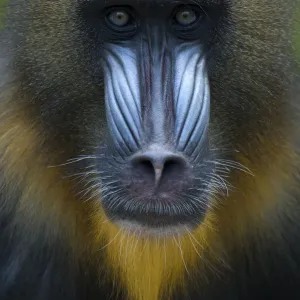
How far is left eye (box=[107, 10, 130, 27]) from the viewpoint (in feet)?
10.1

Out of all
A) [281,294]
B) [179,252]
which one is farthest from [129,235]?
[281,294]

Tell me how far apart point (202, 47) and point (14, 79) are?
80cm

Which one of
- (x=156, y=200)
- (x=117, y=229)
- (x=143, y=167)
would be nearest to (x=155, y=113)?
(x=143, y=167)

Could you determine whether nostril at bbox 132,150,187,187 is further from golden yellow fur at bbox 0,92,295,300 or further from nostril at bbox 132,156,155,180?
golden yellow fur at bbox 0,92,295,300

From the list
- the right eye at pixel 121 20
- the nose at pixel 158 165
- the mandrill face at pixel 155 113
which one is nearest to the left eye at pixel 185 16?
the mandrill face at pixel 155 113

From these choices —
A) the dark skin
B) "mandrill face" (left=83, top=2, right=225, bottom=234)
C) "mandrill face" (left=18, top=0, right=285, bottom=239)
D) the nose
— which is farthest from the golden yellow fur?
the nose

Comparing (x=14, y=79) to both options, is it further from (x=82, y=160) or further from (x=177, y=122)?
(x=177, y=122)

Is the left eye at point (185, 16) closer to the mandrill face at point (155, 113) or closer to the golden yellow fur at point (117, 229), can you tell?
the mandrill face at point (155, 113)

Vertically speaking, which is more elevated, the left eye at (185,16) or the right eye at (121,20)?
the left eye at (185,16)

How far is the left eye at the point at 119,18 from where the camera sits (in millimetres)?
3072

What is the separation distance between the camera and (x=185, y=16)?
3.08 m

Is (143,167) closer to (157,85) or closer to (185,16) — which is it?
(157,85)

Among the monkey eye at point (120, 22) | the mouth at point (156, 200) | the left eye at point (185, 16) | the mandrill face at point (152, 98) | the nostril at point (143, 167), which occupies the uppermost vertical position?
the left eye at point (185, 16)

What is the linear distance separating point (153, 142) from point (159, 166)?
110mm
